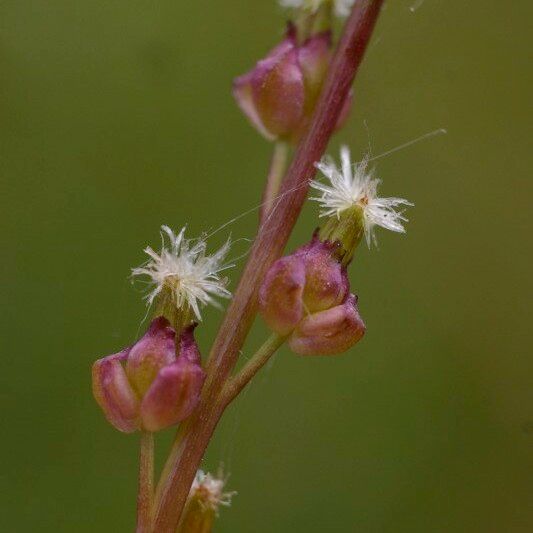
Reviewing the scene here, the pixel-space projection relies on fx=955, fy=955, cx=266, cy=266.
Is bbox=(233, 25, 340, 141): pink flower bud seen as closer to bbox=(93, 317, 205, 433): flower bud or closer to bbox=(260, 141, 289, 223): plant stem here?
bbox=(260, 141, 289, 223): plant stem

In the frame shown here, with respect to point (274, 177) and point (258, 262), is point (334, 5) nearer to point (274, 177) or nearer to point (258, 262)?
point (274, 177)

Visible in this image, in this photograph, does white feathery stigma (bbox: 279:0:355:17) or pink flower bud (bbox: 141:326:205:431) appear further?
white feathery stigma (bbox: 279:0:355:17)

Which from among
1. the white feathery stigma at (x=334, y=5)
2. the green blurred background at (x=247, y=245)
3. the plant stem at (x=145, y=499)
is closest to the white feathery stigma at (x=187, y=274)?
the plant stem at (x=145, y=499)

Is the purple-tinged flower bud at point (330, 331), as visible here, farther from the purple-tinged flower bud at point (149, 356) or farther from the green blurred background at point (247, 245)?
the green blurred background at point (247, 245)

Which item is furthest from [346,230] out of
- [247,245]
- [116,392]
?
[247,245]

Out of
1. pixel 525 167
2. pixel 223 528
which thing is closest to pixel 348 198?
pixel 223 528

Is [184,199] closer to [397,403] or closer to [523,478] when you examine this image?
[397,403]

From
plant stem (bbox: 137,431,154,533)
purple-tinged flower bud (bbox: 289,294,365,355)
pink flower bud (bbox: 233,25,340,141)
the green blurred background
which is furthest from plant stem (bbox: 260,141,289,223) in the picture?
the green blurred background
